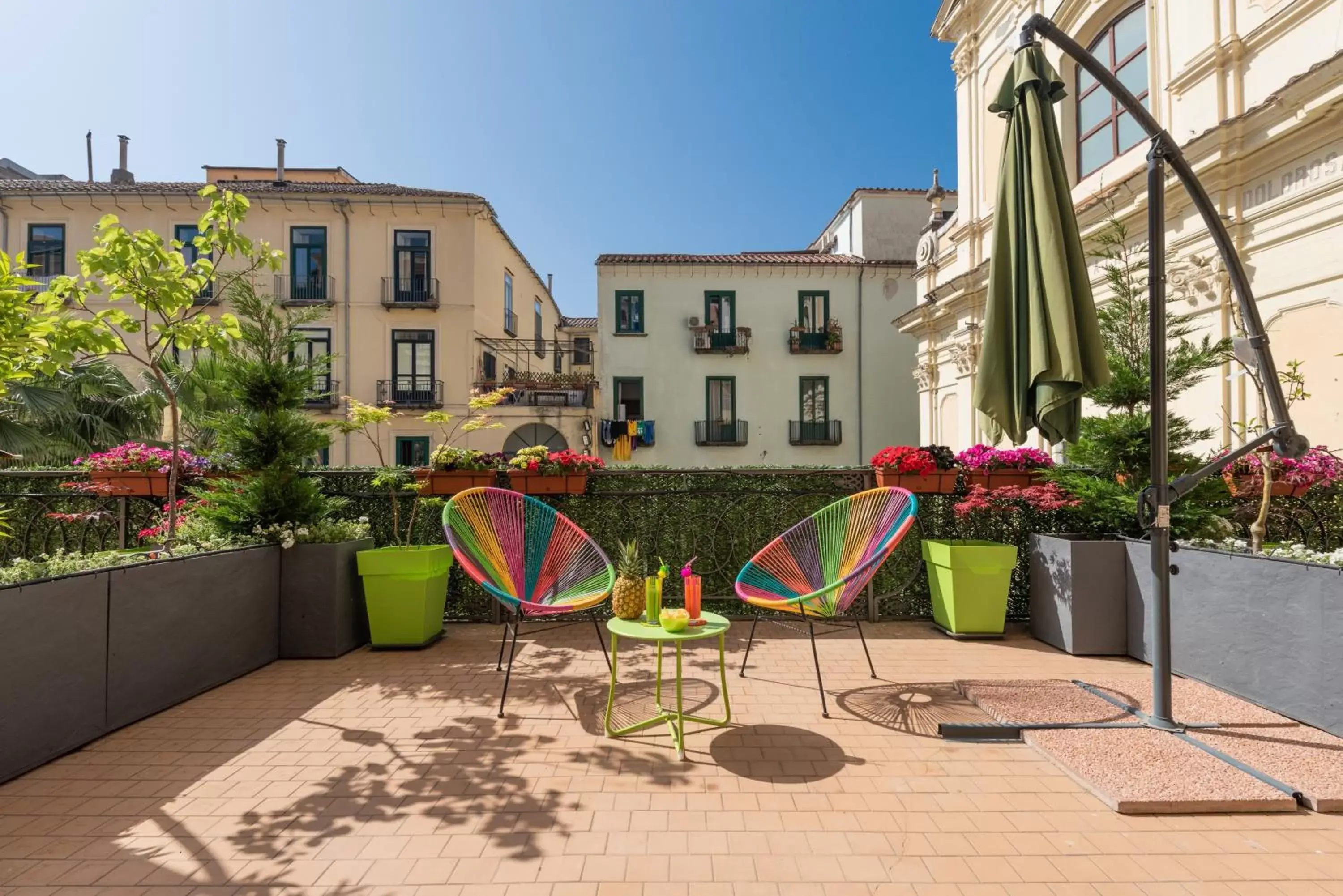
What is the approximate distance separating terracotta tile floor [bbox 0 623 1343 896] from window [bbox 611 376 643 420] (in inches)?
619

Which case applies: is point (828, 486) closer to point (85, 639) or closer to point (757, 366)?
point (85, 639)

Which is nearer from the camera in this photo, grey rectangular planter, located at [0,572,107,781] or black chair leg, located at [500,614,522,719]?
grey rectangular planter, located at [0,572,107,781]

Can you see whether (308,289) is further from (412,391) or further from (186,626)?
(186,626)

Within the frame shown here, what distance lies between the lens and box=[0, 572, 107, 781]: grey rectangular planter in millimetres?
2498

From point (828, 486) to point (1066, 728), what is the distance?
99.1 inches

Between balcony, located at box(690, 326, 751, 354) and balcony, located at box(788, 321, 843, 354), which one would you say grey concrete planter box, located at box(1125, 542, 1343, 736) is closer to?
balcony, located at box(690, 326, 751, 354)

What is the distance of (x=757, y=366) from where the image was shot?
764 inches

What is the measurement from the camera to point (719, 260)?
19156 mm

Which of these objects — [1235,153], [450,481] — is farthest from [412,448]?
[1235,153]

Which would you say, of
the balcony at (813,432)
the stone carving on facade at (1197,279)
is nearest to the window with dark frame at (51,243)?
the balcony at (813,432)

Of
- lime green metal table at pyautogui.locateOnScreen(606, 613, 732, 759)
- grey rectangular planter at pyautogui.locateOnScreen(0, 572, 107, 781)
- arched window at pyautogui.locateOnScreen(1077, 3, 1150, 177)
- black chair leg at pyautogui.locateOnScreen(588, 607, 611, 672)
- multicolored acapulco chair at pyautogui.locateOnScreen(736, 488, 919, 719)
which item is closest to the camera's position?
grey rectangular planter at pyautogui.locateOnScreen(0, 572, 107, 781)

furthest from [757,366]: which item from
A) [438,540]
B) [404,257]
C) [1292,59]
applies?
[438,540]

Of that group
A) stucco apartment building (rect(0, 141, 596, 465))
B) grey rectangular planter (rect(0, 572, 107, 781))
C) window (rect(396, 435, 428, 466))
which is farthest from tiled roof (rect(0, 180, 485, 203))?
grey rectangular planter (rect(0, 572, 107, 781))

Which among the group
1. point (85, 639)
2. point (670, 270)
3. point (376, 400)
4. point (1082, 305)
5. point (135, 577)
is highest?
point (670, 270)
